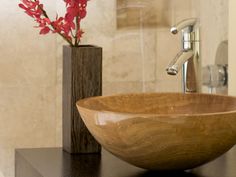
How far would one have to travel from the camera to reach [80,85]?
1.38 metres

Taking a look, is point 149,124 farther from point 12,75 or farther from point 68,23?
point 12,75

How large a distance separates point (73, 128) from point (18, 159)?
164 mm

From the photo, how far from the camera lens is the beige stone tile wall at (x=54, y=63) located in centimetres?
186

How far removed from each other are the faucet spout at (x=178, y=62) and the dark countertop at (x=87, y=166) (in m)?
0.22

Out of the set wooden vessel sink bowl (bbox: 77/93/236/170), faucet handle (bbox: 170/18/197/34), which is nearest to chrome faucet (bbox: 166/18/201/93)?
faucet handle (bbox: 170/18/197/34)

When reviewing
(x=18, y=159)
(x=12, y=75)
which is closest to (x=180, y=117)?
(x=18, y=159)

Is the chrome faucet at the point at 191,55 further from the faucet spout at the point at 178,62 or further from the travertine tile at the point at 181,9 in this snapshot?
the travertine tile at the point at 181,9

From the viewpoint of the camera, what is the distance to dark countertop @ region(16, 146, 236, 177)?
1185mm

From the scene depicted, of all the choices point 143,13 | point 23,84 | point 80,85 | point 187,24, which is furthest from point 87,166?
point 143,13

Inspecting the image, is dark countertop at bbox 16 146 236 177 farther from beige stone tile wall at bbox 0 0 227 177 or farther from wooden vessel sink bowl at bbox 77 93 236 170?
beige stone tile wall at bbox 0 0 227 177

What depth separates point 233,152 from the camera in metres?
1.39

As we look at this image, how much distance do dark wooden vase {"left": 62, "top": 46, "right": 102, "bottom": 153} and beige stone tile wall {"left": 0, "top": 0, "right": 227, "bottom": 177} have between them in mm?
508

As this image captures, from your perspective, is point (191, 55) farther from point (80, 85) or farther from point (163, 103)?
point (80, 85)

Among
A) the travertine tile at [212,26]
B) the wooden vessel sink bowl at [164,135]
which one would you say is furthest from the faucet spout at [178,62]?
the travertine tile at [212,26]
